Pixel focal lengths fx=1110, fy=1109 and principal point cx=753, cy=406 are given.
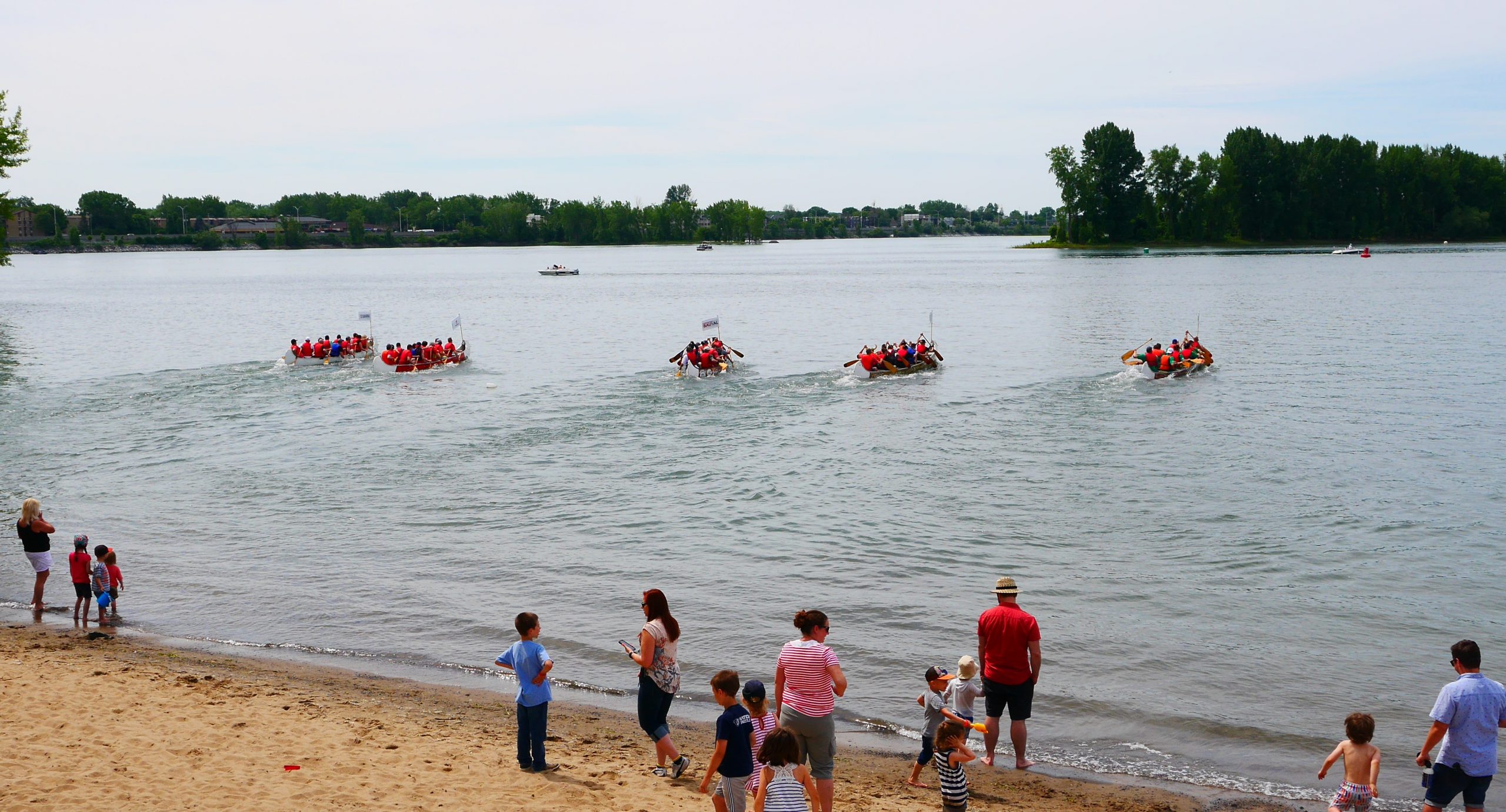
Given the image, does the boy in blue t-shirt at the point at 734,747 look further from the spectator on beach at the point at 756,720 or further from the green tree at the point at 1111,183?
the green tree at the point at 1111,183

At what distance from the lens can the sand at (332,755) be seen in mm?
8992

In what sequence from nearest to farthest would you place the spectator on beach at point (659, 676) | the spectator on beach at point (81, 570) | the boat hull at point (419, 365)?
the spectator on beach at point (659, 676) → the spectator on beach at point (81, 570) → the boat hull at point (419, 365)

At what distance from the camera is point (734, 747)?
26.0ft

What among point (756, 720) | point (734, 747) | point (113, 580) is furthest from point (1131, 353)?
point (734, 747)

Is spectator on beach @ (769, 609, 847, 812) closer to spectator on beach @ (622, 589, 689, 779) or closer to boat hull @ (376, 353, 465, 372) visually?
spectator on beach @ (622, 589, 689, 779)

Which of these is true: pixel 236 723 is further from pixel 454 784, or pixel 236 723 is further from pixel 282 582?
pixel 282 582

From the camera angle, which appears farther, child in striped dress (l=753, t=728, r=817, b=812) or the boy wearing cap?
the boy wearing cap

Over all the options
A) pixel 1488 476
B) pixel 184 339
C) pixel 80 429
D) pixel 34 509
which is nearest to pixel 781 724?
pixel 34 509

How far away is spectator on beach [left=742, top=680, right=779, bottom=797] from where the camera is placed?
7.88 metres

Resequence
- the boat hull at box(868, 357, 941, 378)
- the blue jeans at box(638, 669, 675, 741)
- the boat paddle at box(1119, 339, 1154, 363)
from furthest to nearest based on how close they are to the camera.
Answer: the boat paddle at box(1119, 339, 1154, 363) → the boat hull at box(868, 357, 941, 378) → the blue jeans at box(638, 669, 675, 741)

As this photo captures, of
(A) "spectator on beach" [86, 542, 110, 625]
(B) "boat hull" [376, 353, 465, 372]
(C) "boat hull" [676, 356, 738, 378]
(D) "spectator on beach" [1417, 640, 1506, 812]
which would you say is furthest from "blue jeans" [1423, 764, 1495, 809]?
(B) "boat hull" [376, 353, 465, 372]

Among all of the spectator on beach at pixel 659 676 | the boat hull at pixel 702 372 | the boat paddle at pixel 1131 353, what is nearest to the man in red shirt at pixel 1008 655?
the spectator on beach at pixel 659 676

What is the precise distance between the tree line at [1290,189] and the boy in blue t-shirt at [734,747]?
14710cm

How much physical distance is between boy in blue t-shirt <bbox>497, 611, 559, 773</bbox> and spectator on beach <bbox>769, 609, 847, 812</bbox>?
1.99m
